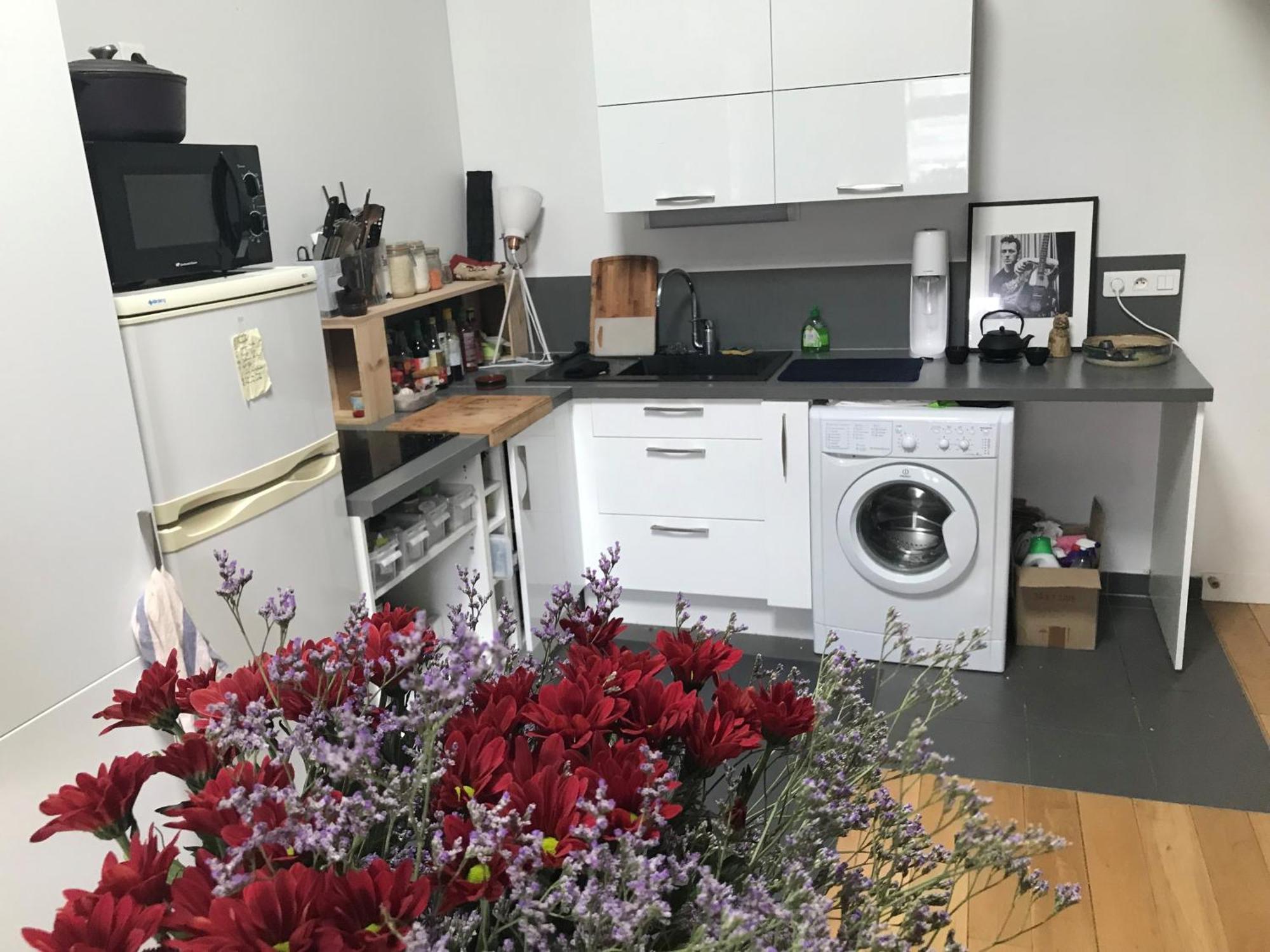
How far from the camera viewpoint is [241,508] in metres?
1.86

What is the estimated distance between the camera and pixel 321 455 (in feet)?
7.03

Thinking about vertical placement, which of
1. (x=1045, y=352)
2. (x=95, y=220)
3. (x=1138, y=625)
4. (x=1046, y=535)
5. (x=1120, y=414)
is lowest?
(x=1138, y=625)

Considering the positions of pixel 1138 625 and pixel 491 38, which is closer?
pixel 1138 625

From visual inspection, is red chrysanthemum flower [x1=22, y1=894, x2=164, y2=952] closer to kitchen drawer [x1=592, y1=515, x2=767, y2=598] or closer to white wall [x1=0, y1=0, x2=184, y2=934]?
white wall [x1=0, y1=0, x2=184, y2=934]

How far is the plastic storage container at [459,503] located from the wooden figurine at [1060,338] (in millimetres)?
1883

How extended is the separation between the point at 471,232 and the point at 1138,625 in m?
2.73

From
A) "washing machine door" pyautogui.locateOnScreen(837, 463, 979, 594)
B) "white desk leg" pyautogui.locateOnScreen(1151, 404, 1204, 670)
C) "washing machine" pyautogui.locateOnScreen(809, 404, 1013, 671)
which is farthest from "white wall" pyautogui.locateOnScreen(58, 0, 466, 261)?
"white desk leg" pyautogui.locateOnScreen(1151, 404, 1204, 670)

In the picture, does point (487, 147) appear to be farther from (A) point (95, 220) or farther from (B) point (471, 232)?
(A) point (95, 220)

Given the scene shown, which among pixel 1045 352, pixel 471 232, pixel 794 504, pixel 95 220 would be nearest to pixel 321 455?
pixel 95 220

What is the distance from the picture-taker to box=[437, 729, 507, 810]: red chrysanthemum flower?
0.59m

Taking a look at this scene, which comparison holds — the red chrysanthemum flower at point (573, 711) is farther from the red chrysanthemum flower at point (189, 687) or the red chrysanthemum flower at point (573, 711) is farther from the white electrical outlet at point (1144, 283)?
the white electrical outlet at point (1144, 283)

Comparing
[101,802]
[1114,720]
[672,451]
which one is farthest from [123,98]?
[1114,720]

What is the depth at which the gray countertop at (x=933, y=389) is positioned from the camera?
268 centimetres

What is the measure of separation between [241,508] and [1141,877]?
80.6 inches
